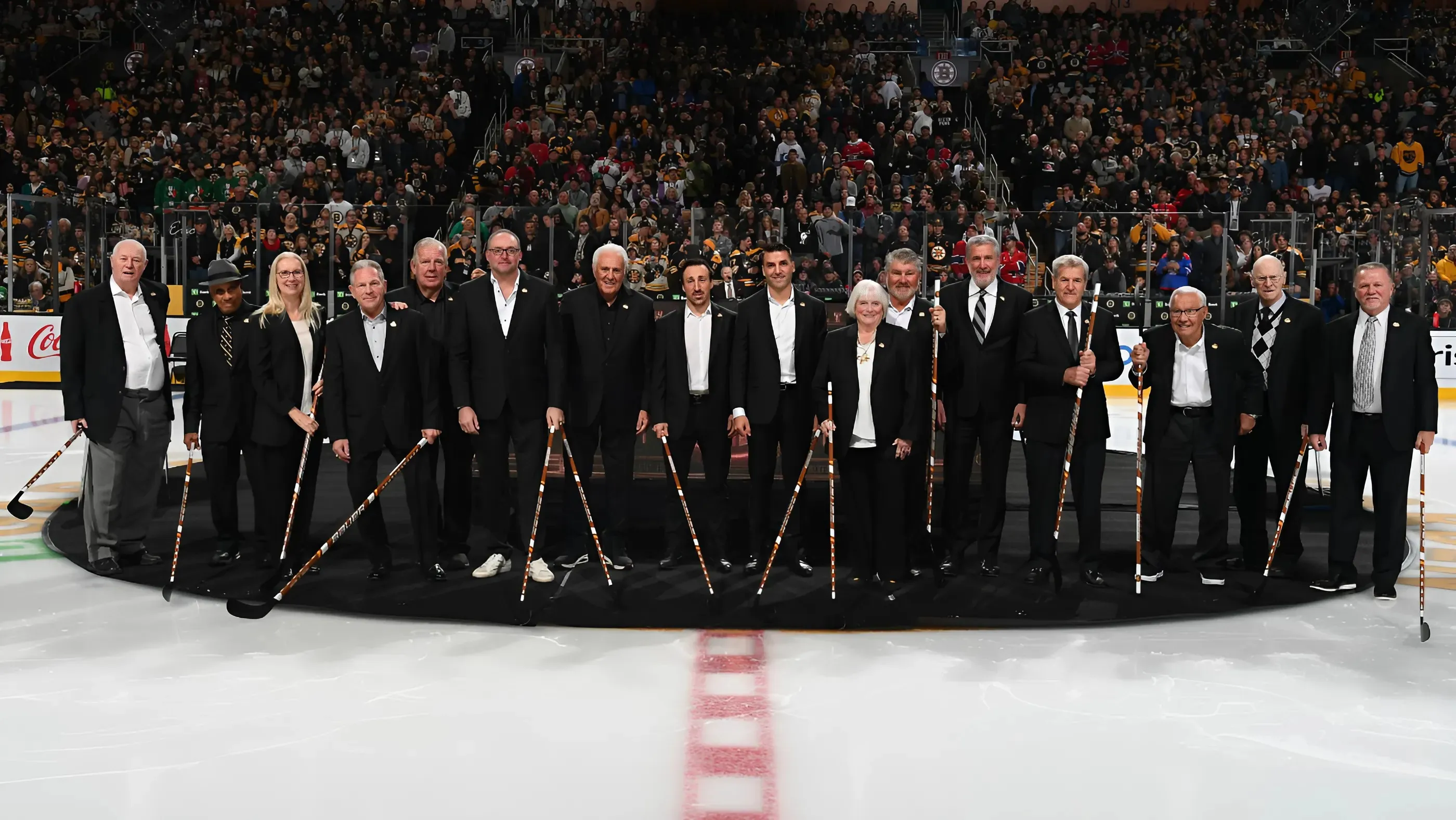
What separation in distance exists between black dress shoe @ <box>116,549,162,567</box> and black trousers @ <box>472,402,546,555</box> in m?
1.87

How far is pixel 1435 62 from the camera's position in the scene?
23.5m

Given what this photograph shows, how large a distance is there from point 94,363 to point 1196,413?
5.98 m

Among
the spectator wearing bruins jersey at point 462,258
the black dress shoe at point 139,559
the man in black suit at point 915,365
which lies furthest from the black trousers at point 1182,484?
the spectator wearing bruins jersey at point 462,258

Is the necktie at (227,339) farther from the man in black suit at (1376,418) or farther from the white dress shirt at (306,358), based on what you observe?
the man in black suit at (1376,418)

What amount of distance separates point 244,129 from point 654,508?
53.2ft

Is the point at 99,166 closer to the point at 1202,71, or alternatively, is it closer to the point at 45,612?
the point at 45,612

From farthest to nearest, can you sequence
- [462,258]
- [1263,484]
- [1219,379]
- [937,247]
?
1. [937,247]
2. [462,258]
3. [1263,484]
4. [1219,379]

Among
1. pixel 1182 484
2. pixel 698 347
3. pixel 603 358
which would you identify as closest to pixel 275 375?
pixel 603 358

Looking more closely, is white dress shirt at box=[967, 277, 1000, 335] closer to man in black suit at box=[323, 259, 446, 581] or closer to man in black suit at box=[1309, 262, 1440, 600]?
man in black suit at box=[1309, 262, 1440, 600]

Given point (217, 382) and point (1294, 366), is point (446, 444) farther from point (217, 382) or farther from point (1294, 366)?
point (1294, 366)

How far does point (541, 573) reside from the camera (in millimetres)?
6422

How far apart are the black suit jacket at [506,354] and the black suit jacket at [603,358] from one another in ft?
0.71

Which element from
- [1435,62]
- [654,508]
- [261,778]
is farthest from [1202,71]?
[261,778]

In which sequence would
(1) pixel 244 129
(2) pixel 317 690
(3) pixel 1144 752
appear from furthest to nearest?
(1) pixel 244 129, (2) pixel 317 690, (3) pixel 1144 752
